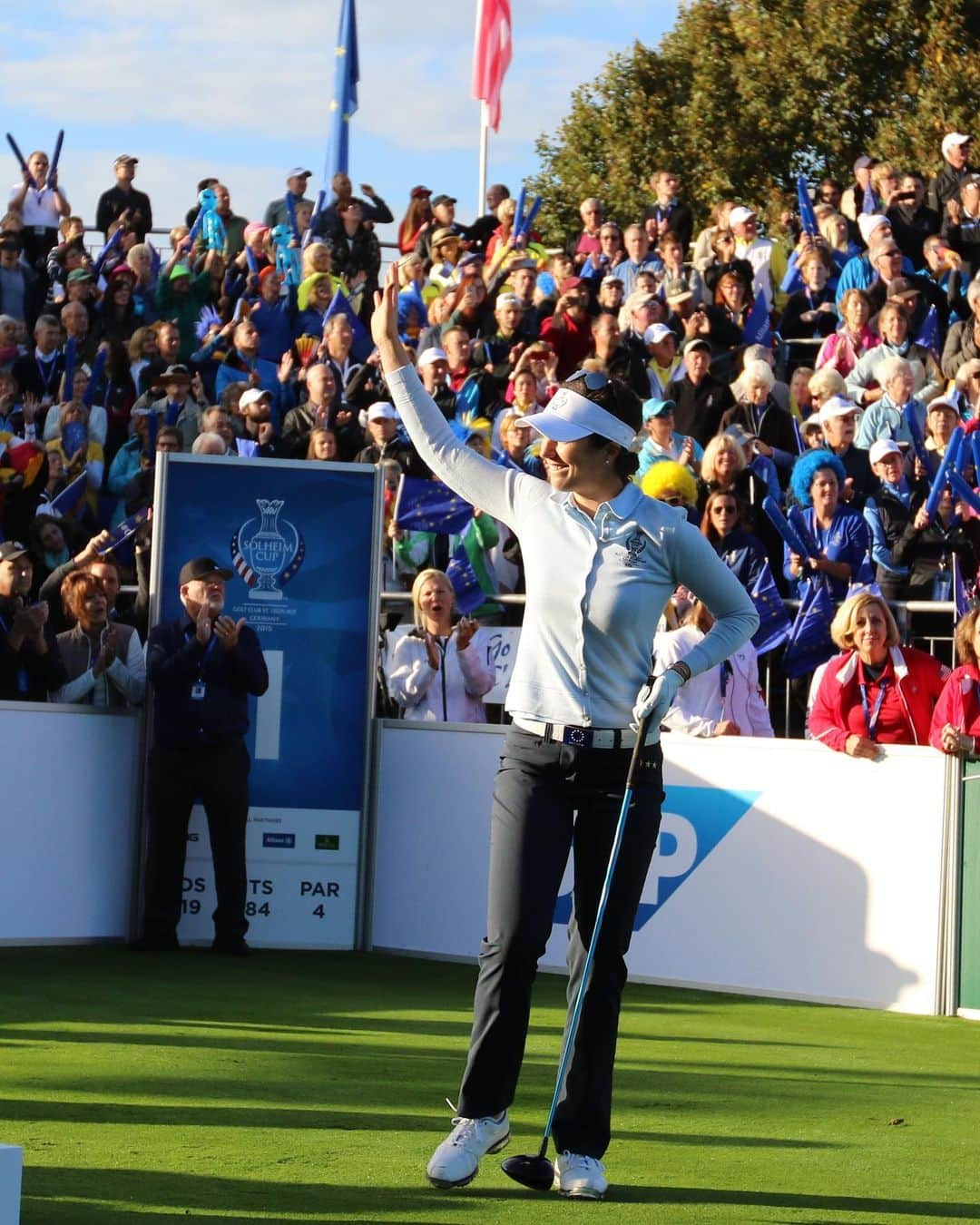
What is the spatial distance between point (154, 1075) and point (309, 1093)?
2.16 ft

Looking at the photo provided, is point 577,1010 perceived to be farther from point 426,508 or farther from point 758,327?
point 758,327

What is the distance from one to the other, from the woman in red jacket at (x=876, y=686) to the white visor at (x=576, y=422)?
18.3 feet

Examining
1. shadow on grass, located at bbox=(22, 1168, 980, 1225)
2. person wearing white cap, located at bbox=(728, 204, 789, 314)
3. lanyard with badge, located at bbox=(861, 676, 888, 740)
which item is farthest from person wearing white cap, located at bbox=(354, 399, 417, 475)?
shadow on grass, located at bbox=(22, 1168, 980, 1225)

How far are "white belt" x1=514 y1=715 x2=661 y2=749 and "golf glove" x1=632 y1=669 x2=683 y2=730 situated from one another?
6 centimetres

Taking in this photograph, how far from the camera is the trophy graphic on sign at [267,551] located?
13242mm

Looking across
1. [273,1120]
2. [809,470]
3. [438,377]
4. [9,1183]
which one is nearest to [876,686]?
[809,470]

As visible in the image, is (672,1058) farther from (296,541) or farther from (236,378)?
(236,378)

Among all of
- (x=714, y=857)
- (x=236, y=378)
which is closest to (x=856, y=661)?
(x=714, y=857)

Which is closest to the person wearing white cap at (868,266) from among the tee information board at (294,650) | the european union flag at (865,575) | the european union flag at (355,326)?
the european union flag at (355,326)

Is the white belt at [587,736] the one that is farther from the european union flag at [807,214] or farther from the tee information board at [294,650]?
the european union flag at [807,214]

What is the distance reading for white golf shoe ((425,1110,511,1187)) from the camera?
605 cm

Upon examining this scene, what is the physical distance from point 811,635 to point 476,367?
15.5 feet

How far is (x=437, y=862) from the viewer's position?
12.8m

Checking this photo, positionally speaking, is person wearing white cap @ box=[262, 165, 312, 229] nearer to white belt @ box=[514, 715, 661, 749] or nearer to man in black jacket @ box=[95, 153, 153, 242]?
man in black jacket @ box=[95, 153, 153, 242]
